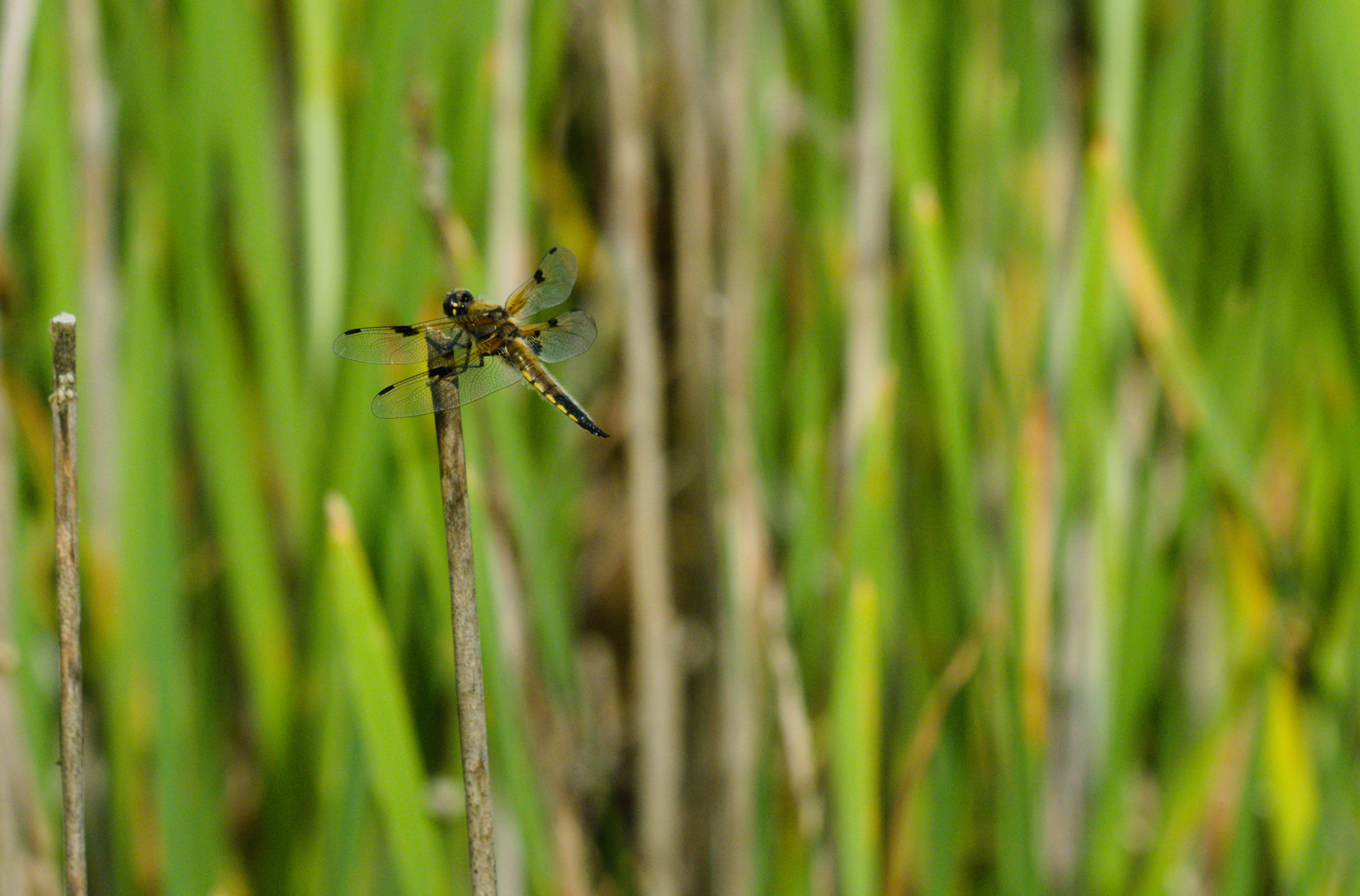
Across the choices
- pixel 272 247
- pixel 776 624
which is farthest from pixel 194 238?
pixel 776 624

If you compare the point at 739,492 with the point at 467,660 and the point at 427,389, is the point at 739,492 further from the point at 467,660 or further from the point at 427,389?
the point at 467,660

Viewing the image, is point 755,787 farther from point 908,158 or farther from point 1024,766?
point 908,158

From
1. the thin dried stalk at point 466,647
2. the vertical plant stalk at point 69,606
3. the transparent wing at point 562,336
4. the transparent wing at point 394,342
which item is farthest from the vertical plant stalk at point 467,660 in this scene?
the transparent wing at point 562,336

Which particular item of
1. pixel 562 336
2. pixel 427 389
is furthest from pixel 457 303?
pixel 562 336

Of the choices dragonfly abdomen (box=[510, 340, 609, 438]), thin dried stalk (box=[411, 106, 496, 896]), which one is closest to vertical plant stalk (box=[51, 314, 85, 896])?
thin dried stalk (box=[411, 106, 496, 896])

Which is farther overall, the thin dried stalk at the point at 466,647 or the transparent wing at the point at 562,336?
the transparent wing at the point at 562,336

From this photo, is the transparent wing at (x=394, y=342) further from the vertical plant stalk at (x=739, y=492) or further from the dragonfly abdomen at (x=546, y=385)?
the vertical plant stalk at (x=739, y=492)
